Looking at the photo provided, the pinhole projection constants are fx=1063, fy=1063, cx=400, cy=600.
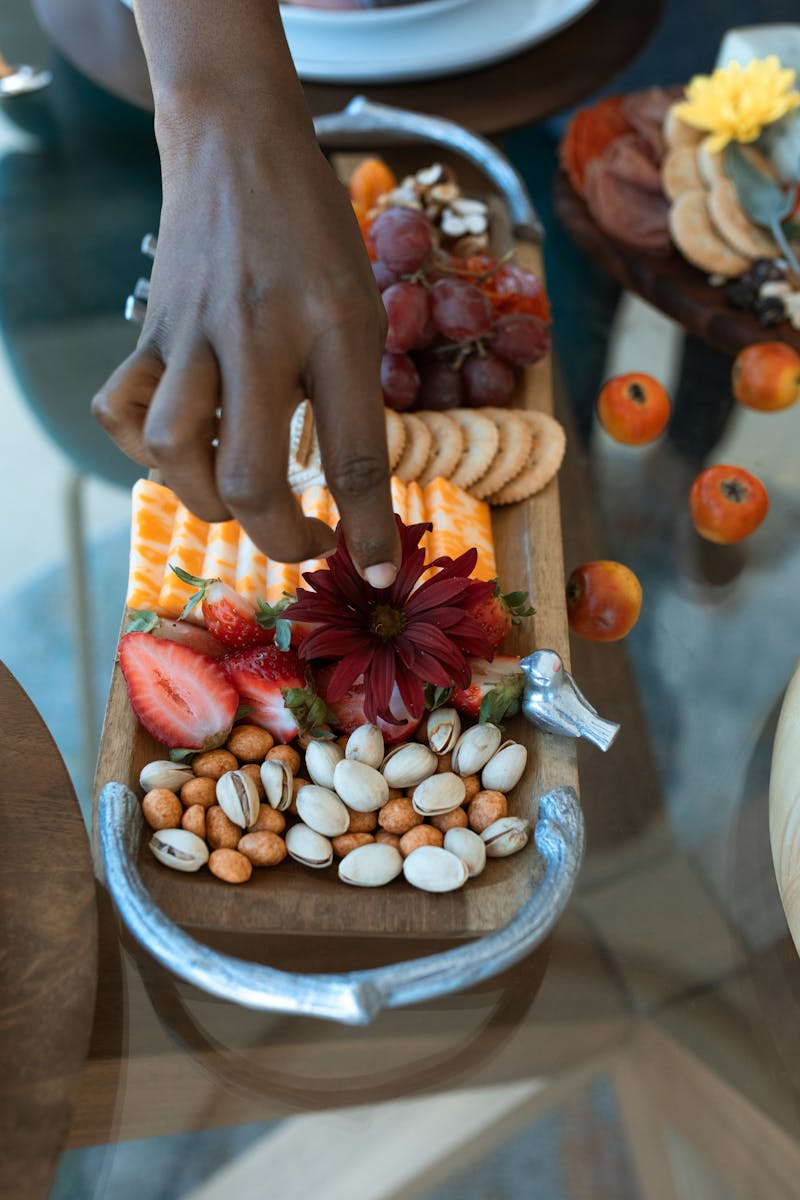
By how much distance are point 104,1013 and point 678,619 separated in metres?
0.52

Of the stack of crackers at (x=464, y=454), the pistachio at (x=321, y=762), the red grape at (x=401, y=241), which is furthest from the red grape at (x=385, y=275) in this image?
the pistachio at (x=321, y=762)

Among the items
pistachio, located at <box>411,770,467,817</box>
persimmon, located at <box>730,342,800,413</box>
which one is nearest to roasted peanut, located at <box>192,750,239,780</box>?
pistachio, located at <box>411,770,467,817</box>

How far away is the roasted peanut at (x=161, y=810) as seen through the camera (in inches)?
24.5

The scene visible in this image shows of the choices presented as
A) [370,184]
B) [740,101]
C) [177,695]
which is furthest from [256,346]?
[740,101]

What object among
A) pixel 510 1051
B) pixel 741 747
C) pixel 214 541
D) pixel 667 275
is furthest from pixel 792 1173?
pixel 667 275

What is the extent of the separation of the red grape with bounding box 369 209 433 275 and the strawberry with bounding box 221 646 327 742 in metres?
0.39

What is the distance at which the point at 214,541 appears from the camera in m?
0.78

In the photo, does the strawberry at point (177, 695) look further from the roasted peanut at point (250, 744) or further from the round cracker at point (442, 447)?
the round cracker at point (442, 447)

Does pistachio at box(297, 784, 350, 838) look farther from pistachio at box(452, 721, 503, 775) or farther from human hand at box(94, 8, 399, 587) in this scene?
human hand at box(94, 8, 399, 587)

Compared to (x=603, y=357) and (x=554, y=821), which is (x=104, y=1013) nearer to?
(x=554, y=821)

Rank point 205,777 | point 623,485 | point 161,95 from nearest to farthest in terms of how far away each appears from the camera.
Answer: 1. point 161,95
2. point 205,777
3. point 623,485

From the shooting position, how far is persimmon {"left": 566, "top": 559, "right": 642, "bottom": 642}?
83cm

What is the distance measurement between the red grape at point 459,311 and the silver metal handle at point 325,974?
18.8 inches

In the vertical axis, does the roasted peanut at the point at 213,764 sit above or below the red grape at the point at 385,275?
below
